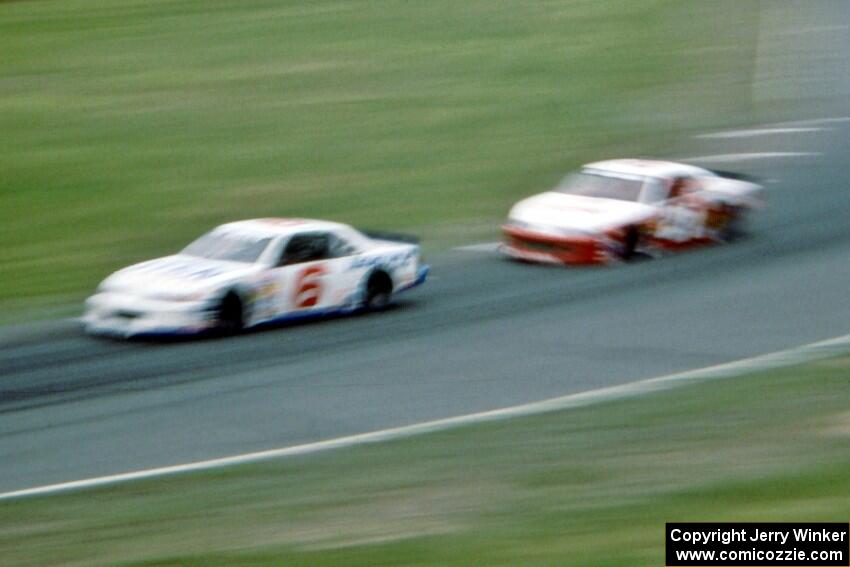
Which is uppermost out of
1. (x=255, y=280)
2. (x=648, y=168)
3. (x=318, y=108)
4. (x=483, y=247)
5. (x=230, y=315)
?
(x=318, y=108)

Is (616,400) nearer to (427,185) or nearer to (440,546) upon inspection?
(440,546)

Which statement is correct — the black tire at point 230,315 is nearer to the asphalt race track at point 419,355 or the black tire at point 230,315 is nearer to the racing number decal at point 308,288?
the asphalt race track at point 419,355

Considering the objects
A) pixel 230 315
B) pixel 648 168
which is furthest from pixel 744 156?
pixel 230 315

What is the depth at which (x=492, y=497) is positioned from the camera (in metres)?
7.13

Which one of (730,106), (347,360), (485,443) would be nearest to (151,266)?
(347,360)

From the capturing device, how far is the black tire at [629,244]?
16016 mm

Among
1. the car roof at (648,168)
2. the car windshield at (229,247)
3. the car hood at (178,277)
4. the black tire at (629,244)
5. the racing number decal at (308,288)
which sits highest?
the car roof at (648,168)

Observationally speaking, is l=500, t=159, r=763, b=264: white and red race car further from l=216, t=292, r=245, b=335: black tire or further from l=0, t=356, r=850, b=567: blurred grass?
l=0, t=356, r=850, b=567: blurred grass

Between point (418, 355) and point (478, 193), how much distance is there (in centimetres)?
835

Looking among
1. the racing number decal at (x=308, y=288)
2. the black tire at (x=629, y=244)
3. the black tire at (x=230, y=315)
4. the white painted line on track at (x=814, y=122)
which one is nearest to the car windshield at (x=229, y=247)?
the racing number decal at (x=308, y=288)

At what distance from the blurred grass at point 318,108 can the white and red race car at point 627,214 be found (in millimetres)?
1429

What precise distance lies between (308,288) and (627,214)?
431 cm

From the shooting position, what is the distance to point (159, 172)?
788 inches

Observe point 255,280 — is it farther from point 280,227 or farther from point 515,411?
point 515,411
